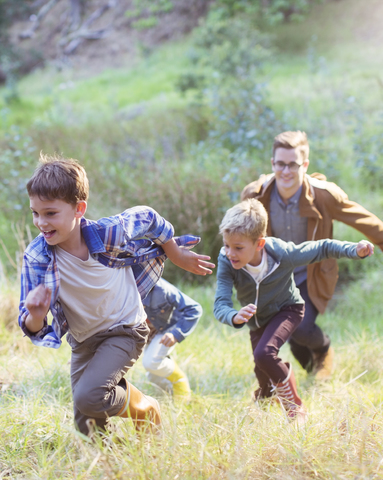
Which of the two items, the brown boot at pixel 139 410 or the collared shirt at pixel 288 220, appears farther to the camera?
the collared shirt at pixel 288 220

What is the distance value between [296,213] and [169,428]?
5.89ft

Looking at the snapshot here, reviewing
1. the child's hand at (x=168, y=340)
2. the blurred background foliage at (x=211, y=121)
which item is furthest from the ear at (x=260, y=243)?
the blurred background foliage at (x=211, y=121)

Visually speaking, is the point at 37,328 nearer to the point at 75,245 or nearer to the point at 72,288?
the point at 72,288

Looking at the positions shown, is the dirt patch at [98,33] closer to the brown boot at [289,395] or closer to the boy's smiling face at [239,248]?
the boy's smiling face at [239,248]

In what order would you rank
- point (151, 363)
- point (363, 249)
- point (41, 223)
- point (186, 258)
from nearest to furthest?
1. point (41, 223)
2. point (186, 258)
3. point (363, 249)
4. point (151, 363)

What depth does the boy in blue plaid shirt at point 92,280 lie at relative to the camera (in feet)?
7.45

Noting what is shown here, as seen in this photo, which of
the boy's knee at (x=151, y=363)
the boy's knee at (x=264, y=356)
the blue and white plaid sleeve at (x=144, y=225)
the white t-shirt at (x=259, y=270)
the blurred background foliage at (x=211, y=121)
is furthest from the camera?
the blurred background foliage at (x=211, y=121)

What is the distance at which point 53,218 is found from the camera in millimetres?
2283

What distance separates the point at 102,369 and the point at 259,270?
111 centimetres

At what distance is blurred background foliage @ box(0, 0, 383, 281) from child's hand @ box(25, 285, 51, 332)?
249cm

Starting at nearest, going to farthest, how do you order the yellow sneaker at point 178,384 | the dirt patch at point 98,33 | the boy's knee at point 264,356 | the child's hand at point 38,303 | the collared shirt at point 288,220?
1. the child's hand at point 38,303
2. the boy's knee at point 264,356
3. the yellow sneaker at point 178,384
4. the collared shirt at point 288,220
5. the dirt patch at point 98,33

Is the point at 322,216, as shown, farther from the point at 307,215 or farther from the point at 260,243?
the point at 260,243

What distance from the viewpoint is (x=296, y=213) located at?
3.75 metres

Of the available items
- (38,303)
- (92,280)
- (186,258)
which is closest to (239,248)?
(186,258)
